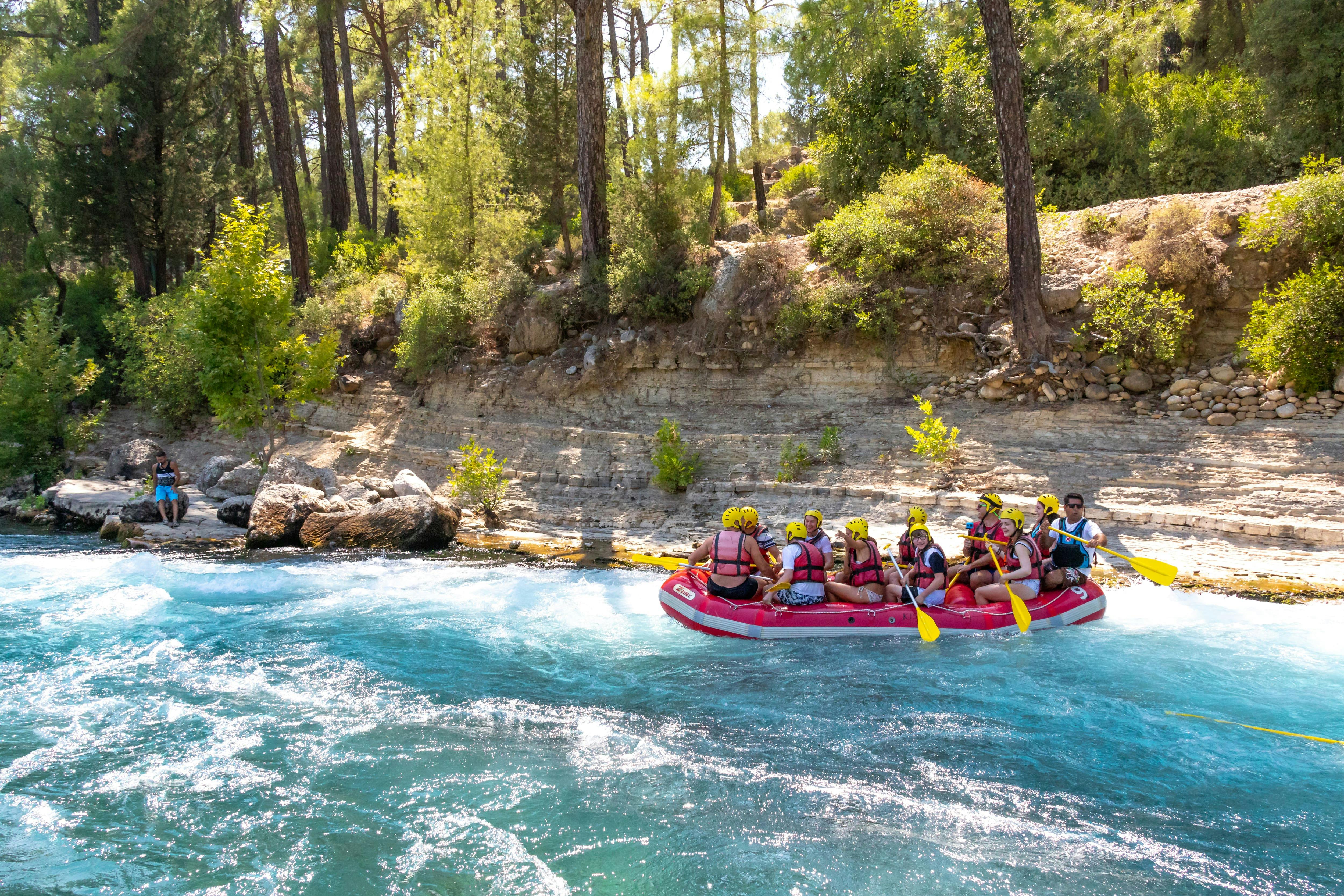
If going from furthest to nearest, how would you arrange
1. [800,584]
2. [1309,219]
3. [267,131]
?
[267,131], [1309,219], [800,584]

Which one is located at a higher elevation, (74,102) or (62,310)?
(74,102)

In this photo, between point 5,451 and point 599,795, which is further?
point 5,451

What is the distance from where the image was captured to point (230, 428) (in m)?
15.7

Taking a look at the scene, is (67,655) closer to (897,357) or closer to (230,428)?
(230,428)

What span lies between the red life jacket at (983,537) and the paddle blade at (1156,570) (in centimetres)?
137

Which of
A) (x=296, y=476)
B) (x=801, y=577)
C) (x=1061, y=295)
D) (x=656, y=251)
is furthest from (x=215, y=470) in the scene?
(x=1061, y=295)

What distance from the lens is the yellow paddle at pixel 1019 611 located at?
836cm

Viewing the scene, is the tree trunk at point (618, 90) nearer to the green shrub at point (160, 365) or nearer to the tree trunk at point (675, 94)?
the tree trunk at point (675, 94)

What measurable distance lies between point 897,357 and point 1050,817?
401 inches

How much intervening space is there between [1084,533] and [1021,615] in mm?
1306

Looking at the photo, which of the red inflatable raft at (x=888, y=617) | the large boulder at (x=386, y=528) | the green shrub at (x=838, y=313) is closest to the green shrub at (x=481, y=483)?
the large boulder at (x=386, y=528)

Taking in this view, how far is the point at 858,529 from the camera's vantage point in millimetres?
8758

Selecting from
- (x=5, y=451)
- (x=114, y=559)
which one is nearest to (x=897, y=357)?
Result: (x=114, y=559)

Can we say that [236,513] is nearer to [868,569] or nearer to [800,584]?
[800,584]
